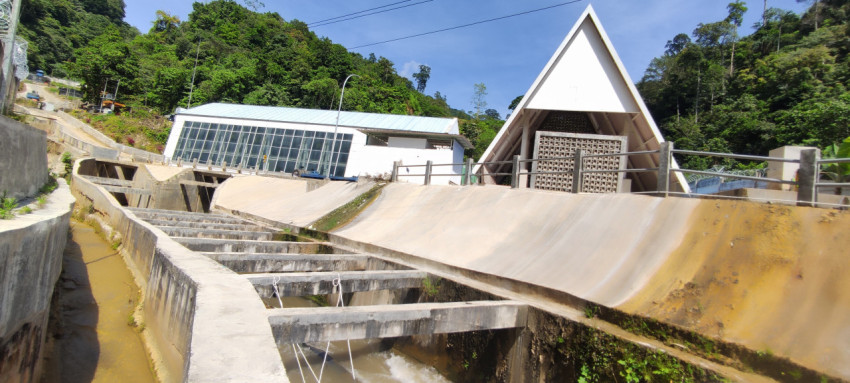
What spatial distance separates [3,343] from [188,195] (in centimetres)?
2846

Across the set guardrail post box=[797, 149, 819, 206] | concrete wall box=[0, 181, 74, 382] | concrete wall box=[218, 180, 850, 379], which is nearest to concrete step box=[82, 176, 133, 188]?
concrete wall box=[0, 181, 74, 382]

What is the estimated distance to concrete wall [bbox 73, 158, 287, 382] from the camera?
8.32 feet

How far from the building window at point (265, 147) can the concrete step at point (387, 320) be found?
30636 millimetres

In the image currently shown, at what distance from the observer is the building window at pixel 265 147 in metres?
35.8

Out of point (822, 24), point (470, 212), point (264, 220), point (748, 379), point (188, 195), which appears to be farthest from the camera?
point (822, 24)

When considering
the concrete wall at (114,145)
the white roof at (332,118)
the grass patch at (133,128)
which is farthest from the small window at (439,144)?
the grass patch at (133,128)

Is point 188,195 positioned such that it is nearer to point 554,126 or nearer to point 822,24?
point 554,126

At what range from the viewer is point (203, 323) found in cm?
317

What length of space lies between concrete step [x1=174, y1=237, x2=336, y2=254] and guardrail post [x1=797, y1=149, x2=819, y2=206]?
8031mm

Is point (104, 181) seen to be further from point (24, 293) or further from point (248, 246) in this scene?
point (24, 293)

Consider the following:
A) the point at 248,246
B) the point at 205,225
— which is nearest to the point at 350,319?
the point at 248,246

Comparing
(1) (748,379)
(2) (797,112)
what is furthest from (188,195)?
(2) (797,112)

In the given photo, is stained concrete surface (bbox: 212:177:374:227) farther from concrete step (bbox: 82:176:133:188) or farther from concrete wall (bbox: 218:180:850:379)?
concrete step (bbox: 82:176:133:188)

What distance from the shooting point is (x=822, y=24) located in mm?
50375
